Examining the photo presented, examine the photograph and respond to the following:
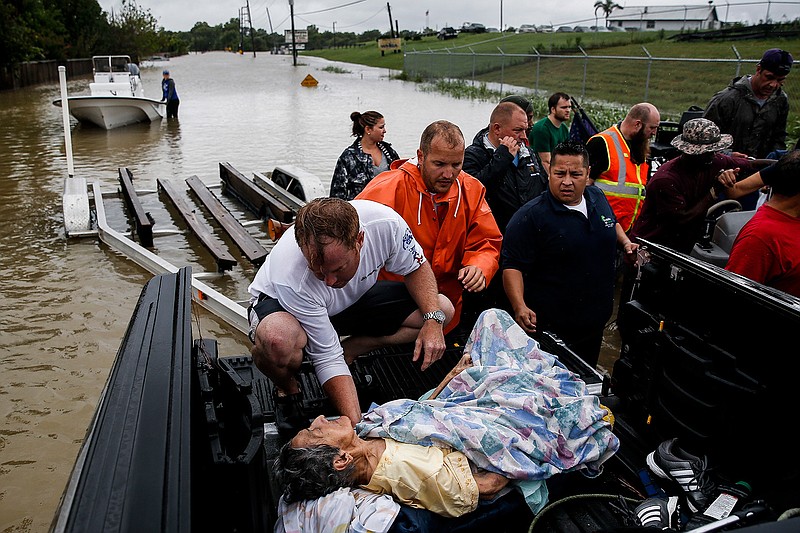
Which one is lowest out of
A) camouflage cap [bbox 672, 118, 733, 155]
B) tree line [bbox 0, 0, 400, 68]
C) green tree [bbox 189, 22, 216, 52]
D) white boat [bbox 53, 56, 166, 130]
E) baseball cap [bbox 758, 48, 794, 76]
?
camouflage cap [bbox 672, 118, 733, 155]

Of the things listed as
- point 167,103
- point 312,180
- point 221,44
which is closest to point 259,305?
point 312,180

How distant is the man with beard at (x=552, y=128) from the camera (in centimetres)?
635

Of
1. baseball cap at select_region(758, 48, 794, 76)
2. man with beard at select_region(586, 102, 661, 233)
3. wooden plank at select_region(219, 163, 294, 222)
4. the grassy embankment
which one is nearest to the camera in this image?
man with beard at select_region(586, 102, 661, 233)

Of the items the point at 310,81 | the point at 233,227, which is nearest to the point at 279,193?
the point at 233,227

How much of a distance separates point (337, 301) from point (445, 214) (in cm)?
101

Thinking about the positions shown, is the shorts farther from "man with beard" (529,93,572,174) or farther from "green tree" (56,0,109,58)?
"green tree" (56,0,109,58)

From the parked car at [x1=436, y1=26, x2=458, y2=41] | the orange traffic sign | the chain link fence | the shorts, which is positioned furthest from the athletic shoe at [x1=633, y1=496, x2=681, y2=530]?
the parked car at [x1=436, y1=26, x2=458, y2=41]

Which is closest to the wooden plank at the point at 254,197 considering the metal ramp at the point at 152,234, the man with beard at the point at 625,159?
the metal ramp at the point at 152,234

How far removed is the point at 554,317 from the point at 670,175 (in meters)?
1.60

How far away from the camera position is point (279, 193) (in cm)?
1005

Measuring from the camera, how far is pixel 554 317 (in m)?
3.80

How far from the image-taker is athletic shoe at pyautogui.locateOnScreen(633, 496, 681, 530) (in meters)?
2.31

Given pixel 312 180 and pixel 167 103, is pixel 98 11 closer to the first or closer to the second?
pixel 167 103

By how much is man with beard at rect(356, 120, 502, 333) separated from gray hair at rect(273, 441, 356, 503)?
158 centimetres
